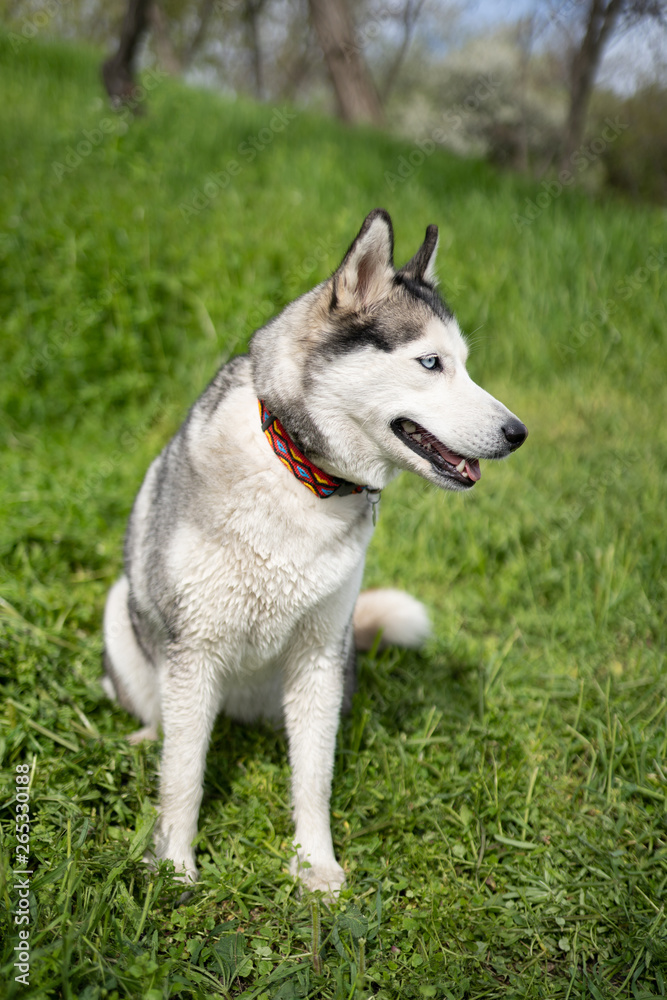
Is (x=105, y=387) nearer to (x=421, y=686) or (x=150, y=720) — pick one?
(x=150, y=720)

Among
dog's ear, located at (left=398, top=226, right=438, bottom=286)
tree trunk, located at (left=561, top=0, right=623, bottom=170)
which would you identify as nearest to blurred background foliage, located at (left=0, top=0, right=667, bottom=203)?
tree trunk, located at (left=561, top=0, right=623, bottom=170)

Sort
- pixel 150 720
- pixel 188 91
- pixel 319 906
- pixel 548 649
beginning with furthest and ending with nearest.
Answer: pixel 188 91
pixel 548 649
pixel 150 720
pixel 319 906

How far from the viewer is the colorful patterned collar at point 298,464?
2008mm

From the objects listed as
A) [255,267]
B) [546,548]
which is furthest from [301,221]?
[546,548]

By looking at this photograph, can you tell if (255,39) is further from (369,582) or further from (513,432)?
(513,432)

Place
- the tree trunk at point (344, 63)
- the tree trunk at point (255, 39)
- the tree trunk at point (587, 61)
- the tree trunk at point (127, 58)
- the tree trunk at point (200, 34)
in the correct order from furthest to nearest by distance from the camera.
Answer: the tree trunk at point (200, 34), the tree trunk at point (255, 39), the tree trunk at point (344, 63), the tree trunk at point (587, 61), the tree trunk at point (127, 58)

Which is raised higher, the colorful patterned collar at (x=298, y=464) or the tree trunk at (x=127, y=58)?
the tree trunk at (x=127, y=58)

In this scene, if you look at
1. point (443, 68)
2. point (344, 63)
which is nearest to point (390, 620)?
point (344, 63)

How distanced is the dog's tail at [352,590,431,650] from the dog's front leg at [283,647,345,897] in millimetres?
627

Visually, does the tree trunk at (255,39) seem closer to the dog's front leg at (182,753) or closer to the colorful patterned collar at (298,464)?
the colorful patterned collar at (298,464)

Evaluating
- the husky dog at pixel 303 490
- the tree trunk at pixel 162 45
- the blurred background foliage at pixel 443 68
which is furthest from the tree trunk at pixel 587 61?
the tree trunk at pixel 162 45

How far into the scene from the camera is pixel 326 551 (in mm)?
2018

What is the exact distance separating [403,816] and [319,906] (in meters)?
0.44

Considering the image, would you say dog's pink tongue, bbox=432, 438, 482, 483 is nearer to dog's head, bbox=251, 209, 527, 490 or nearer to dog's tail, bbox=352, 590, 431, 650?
dog's head, bbox=251, 209, 527, 490
